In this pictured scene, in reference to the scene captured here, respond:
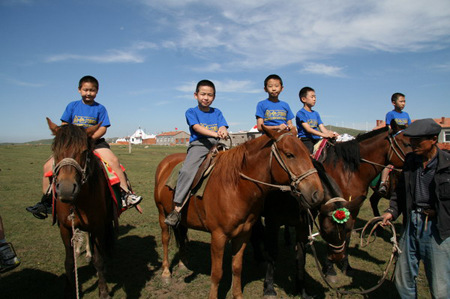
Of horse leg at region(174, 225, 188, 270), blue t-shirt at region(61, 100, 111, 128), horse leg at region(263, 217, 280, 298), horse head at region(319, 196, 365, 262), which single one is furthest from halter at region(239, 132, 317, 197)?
blue t-shirt at region(61, 100, 111, 128)

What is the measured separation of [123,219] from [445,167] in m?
8.54

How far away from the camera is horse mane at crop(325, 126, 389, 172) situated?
503 cm

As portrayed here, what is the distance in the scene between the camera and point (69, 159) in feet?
9.97

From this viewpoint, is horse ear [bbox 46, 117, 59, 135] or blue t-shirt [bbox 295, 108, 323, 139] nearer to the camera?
horse ear [bbox 46, 117, 59, 135]

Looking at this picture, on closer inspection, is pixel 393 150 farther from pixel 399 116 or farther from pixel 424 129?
pixel 399 116

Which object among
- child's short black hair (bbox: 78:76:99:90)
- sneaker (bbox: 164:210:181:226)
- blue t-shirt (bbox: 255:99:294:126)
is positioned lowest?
sneaker (bbox: 164:210:181:226)

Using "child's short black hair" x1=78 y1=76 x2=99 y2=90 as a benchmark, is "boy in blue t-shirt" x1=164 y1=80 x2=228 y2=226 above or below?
below

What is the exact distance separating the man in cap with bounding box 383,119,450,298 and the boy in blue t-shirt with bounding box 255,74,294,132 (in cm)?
247

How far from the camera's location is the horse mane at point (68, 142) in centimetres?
311

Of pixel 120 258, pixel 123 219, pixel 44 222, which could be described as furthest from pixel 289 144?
pixel 44 222

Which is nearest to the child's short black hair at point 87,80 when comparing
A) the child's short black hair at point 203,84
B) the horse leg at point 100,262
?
the child's short black hair at point 203,84

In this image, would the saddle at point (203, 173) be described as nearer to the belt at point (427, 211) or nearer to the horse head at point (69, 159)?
the horse head at point (69, 159)

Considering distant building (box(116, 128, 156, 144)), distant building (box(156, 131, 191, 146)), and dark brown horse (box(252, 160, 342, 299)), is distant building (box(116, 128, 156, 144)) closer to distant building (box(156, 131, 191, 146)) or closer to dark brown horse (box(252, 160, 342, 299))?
distant building (box(156, 131, 191, 146))

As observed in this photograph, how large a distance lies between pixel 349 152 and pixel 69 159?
4652 millimetres
